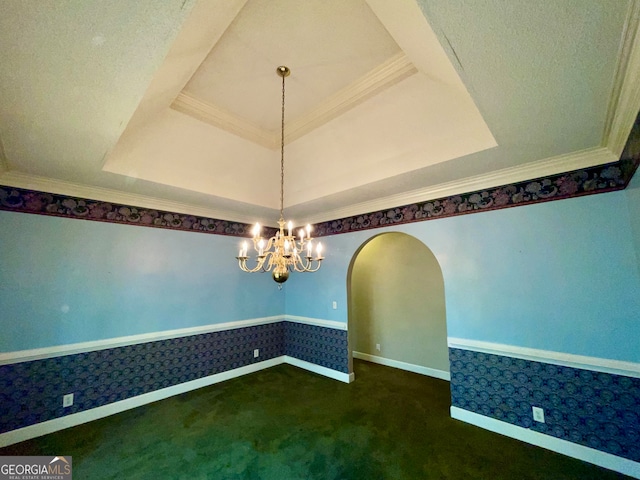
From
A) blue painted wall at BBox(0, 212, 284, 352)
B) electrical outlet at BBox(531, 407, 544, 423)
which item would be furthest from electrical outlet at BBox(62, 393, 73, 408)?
electrical outlet at BBox(531, 407, 544, 423)

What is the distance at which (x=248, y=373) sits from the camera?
13.7 feet

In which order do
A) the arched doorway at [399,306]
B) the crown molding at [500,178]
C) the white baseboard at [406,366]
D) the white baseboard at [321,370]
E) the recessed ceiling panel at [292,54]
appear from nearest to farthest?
the recessed ceiling panel at [292,54] → the crown molding at [500,178] → the white baseboard at [321,370] → the white baseboard at [406,366] → the arched doorway at [399,306]

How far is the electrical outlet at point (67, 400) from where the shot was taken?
266cm

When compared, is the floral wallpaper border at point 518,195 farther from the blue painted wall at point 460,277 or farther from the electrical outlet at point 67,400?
the electrical outlet at point 67,400

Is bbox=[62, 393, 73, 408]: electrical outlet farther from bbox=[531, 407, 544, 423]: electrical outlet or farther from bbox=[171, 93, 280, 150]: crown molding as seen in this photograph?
bbox=[531, 407, 544, 423]: electrical outlet

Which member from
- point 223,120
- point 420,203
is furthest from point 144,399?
point 420,203

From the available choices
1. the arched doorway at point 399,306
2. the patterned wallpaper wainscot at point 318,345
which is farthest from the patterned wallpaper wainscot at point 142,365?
the arched doorway at point 399,306

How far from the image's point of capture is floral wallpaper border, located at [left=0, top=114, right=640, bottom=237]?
2.19 m

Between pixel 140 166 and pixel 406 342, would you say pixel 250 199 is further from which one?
pixel 406 342

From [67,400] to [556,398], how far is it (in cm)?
495

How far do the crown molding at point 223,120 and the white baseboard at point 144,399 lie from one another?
11.5 ft

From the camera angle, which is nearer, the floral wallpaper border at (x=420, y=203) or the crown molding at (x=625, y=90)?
the crown molding at (x=625, y=90)

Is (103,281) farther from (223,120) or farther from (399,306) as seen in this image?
(399,306)

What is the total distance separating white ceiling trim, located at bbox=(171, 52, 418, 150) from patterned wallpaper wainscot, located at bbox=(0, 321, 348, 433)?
2964 mm
